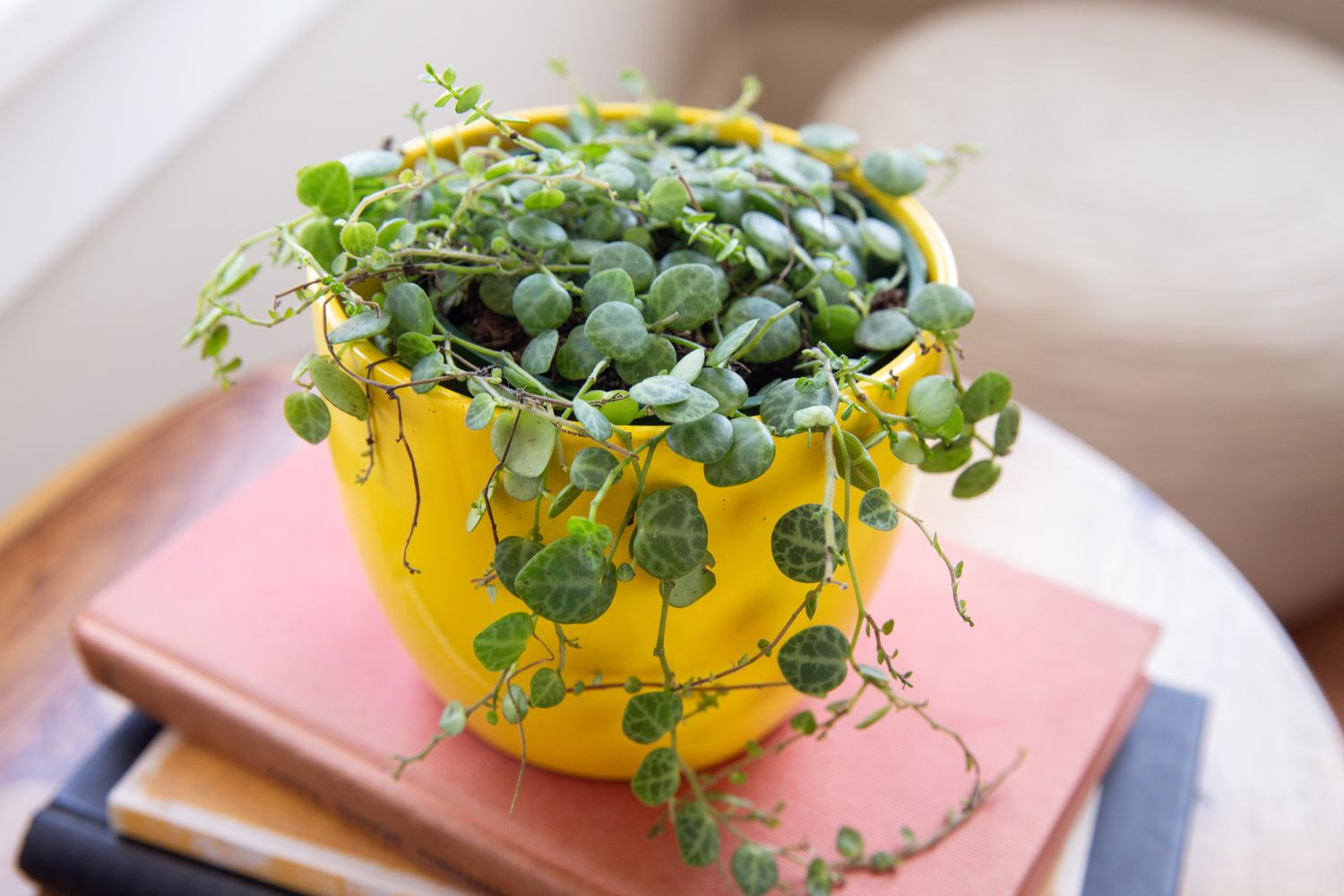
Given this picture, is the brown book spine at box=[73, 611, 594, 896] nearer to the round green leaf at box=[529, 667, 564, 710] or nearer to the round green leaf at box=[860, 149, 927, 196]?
the round green leaf at box=[529, 667, 564, 710]

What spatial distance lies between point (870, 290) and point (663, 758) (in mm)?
181

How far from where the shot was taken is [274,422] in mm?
730

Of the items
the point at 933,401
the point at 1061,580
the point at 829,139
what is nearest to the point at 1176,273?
the point at 1061,580

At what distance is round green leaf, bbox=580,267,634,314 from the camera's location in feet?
1.21

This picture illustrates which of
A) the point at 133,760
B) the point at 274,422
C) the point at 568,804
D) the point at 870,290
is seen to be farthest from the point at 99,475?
the point at 870,290

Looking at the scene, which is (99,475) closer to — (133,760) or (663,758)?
(133,760)

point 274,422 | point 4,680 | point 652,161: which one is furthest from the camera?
point 274,422

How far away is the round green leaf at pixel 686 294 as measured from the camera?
37 centimetres

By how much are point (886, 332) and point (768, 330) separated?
4cm

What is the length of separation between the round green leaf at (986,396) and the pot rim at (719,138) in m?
0.03

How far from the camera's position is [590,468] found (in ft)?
1.08

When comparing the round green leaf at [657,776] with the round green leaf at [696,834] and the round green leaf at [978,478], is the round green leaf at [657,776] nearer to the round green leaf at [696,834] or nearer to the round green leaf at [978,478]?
the round green leaf at [696,834]

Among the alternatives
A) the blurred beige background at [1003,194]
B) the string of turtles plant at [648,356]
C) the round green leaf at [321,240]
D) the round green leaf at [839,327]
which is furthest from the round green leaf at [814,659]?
the blurred beige background at [1003,194]

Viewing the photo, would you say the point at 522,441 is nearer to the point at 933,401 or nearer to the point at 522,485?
the point at 522,485
